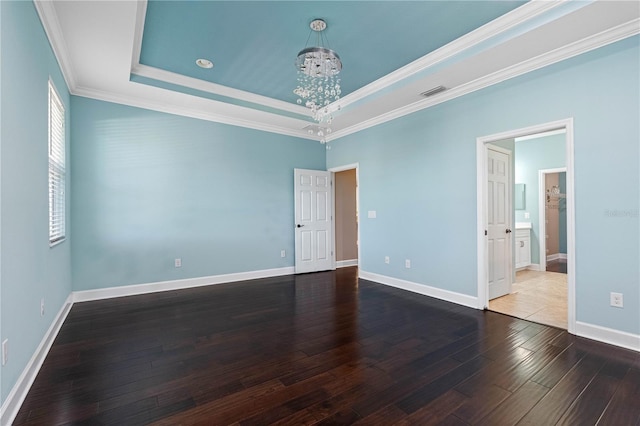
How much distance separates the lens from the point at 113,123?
411cm

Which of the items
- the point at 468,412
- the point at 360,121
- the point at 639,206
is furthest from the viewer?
the point at 360,121

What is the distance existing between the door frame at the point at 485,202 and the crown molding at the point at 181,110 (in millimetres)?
2998

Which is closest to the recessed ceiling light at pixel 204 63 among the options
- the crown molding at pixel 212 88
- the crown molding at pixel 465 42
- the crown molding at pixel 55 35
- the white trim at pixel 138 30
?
Result: the crown molding at pixel 212 88

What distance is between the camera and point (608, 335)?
8.60 ft

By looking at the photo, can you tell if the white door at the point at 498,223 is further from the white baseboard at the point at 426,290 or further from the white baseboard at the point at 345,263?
the white baseboard at the point at 345,263

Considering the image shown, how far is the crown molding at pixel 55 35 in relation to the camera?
2.29 meters

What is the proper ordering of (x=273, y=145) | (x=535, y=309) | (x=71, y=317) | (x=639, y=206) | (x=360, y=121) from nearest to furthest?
(x=639, y=206)
(x=71, y=317)
(x=535, y=309)
(x=360, y=121)
(x=273, y=145)

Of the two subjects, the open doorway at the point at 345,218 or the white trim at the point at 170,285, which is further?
the open doorway at the point at 345,218

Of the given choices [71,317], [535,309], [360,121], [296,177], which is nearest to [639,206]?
[535,309]

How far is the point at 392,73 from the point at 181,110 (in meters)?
3.19

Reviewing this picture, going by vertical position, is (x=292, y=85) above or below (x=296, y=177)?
above

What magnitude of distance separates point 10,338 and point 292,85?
3.79m

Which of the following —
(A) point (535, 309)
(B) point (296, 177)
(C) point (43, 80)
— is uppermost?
(C) point (43, 80)

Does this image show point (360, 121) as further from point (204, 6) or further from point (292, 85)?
point (204, 6)
